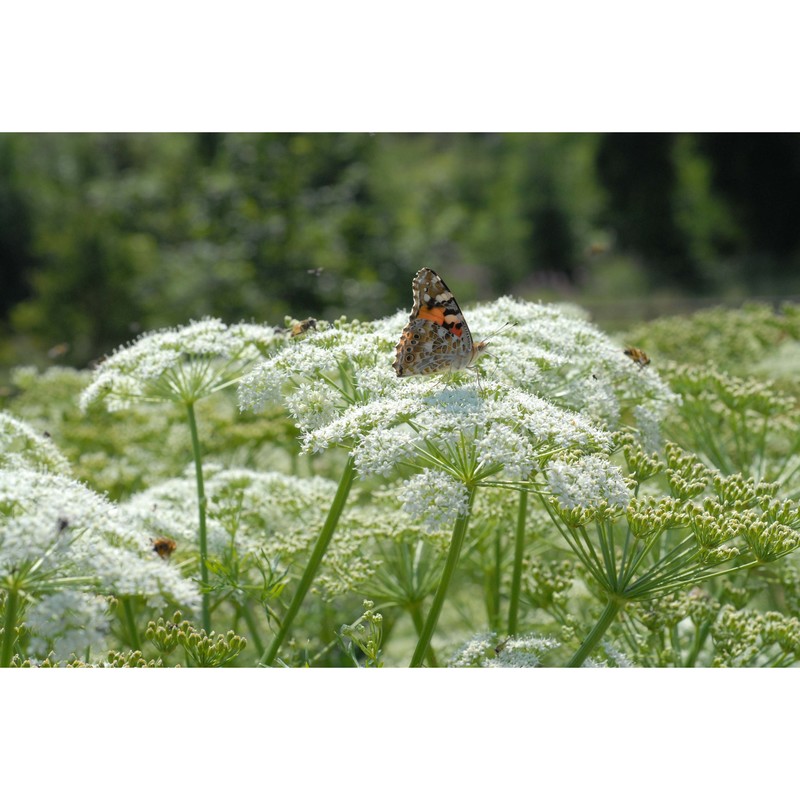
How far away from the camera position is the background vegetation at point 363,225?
1262 cm

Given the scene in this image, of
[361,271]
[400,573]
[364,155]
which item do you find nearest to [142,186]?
[364,155]

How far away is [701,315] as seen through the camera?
6.27m

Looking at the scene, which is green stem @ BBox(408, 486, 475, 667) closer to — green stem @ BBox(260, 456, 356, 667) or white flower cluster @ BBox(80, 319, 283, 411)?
green stem @ BBox(260, 456, 356, 667)

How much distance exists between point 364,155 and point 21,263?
685cm

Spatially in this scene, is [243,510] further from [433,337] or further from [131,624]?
[433,337]

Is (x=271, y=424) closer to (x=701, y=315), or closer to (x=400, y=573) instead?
(x=400, y=573)

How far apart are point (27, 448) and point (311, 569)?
1.62m

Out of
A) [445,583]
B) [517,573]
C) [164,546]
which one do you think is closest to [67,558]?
[164,546]

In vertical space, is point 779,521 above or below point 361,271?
below

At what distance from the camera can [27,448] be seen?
3975 mm

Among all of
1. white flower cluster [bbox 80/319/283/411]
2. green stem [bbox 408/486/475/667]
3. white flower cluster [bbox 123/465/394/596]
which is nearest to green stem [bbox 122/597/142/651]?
white flower cluster [bbox 123/465/394/596]

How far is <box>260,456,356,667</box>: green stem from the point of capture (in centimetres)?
320

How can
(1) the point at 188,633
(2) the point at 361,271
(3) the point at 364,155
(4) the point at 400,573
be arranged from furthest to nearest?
(3) the point at 364,155 < (2) the point at 361,271 < (4) the point at 400,573 < (1) the point at 188,633

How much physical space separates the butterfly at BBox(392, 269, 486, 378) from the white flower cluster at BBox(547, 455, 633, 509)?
669 millimetres
